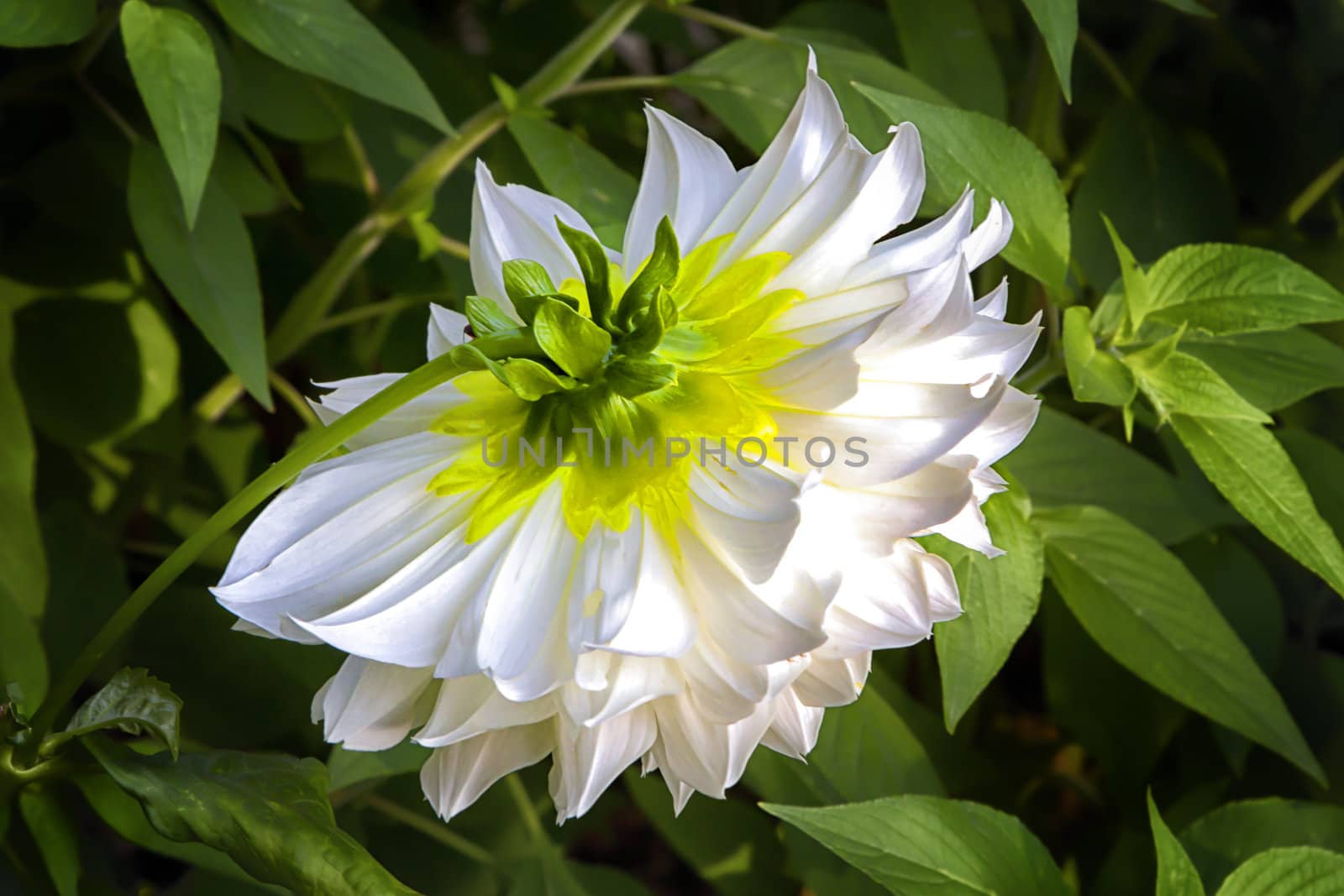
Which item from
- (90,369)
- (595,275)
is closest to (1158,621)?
(595,275)

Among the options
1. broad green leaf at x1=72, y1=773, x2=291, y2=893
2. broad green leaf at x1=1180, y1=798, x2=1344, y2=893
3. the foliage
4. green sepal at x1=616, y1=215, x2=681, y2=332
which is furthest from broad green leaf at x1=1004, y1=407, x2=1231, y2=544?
broad green leaf at x1=72, y1=773, x2=291, y2=893

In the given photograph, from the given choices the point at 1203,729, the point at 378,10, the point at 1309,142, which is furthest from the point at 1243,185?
the point at 378,10

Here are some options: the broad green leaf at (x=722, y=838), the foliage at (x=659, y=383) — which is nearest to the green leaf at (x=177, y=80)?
the foliage at (x=659, y=383)

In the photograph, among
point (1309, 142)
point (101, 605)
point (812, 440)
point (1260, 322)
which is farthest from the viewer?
point (1309, 142)

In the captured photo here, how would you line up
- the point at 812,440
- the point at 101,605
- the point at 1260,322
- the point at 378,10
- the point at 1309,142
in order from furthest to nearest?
the point at 1309,142
the point at 378,10
the point at 101,605
the point at 1260,322
the point at 812,440

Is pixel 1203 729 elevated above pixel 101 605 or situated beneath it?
situated beneath

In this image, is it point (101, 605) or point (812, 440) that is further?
point (101, 605)

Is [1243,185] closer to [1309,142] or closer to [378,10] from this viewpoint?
[1309,142]
